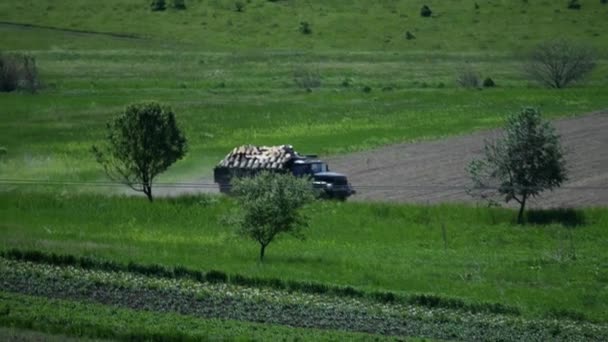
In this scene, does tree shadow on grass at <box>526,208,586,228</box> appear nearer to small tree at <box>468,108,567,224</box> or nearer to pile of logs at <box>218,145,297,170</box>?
small tree at <box>468,108,567,224</box>

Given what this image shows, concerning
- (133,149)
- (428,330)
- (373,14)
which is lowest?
(428,330)

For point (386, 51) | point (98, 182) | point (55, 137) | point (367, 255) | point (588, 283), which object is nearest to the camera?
point (588, 283)

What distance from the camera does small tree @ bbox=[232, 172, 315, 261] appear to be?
46031 millimetres

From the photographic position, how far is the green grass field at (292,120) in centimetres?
4266

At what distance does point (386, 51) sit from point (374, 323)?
91.3 meters

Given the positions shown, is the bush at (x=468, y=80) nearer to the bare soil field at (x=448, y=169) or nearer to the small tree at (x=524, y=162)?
the bare soil field at (x=448, y=169)

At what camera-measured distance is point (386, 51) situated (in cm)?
12688

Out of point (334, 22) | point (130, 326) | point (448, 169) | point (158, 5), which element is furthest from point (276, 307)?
point (158, 5)

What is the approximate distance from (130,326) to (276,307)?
507 centimetres

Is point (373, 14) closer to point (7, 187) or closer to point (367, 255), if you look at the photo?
point (7, 187)

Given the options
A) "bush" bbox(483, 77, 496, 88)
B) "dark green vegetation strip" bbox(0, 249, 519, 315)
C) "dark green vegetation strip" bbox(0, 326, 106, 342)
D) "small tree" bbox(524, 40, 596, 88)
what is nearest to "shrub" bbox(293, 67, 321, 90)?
"bush" bbox(483, 77, 496, 88)

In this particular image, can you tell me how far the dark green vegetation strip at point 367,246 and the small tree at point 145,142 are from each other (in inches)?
92.5

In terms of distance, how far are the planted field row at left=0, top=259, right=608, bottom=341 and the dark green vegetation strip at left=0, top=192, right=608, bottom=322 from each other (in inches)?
45.0

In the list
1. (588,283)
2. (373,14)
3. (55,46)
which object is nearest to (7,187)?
(588,283)
